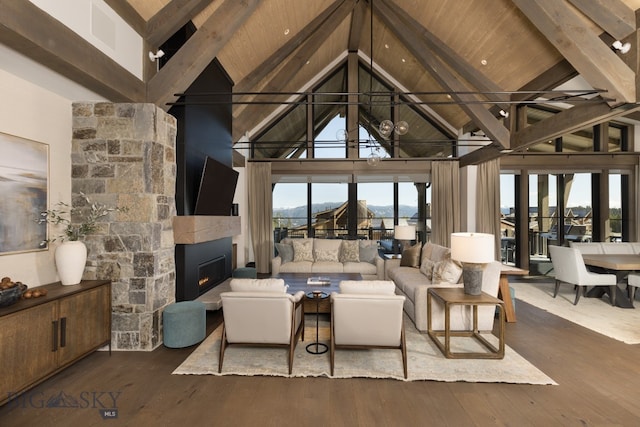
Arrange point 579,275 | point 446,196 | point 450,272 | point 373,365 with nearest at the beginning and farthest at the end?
1. point 373,365
2. point 450,272
3. point 579,275
4. point 446,196

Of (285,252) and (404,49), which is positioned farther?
(404,49)

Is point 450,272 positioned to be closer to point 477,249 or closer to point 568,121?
point 477,249

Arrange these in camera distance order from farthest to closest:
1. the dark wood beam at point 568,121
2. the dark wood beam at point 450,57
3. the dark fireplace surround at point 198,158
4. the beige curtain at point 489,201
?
the beige curtain at point 489,201
the dark wood beam at point 450,57
the dark fireplace surround at point 198,158
the dark wood beam at point 568,121

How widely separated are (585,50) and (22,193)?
232 inches

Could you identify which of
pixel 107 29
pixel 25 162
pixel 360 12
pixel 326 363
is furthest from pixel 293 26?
pixel 326 363

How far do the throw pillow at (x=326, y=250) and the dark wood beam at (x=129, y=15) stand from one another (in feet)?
14.3

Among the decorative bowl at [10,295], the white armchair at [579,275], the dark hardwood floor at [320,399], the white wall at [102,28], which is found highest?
the white wall at [102,28]

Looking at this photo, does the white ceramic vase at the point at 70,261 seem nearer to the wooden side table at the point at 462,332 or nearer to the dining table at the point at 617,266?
the wooden side table at the point at 462,332

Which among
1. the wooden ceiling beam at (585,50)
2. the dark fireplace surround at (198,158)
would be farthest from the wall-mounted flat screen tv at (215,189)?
the wooden ceiling beam at (585,50)

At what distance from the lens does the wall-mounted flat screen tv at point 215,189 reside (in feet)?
14.3

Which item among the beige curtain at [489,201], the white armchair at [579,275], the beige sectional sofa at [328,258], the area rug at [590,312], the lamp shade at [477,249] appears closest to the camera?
the lamp shade at [477,249]

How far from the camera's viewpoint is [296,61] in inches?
247

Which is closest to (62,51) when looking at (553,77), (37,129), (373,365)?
(37,129)

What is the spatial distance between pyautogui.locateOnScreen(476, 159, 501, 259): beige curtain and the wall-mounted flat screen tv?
548 centimetres
